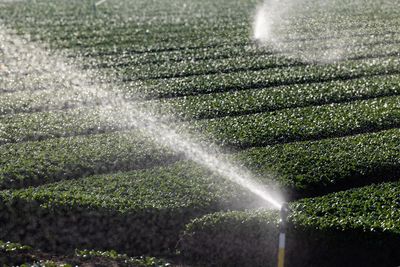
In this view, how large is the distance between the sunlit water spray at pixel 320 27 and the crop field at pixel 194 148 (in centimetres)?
16

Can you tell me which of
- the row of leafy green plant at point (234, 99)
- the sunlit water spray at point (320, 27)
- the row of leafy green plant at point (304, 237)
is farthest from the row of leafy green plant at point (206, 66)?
the row of leafy green plant at point (304, 237)

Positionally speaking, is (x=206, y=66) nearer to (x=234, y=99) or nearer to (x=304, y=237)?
(x=234, y=99)

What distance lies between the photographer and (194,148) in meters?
13.3

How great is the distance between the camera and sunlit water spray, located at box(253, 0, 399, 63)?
2169 cm

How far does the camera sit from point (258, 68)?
19469 millimetres

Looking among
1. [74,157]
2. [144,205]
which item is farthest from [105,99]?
[144,205]

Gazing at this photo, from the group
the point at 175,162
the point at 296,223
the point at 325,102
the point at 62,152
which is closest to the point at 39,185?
the point at 62,152

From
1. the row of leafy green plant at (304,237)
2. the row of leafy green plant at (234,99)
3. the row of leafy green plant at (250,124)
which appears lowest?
the row of leafy green plant at (304,237)

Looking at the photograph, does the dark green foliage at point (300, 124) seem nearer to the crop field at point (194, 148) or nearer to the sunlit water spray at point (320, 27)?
the crop field at point (194, 148)

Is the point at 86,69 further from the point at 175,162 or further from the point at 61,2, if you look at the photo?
the point at 61,2

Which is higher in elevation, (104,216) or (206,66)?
(206,66)

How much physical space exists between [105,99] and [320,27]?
35.8ft

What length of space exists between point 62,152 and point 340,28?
1447 cm

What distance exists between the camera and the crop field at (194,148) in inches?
411
